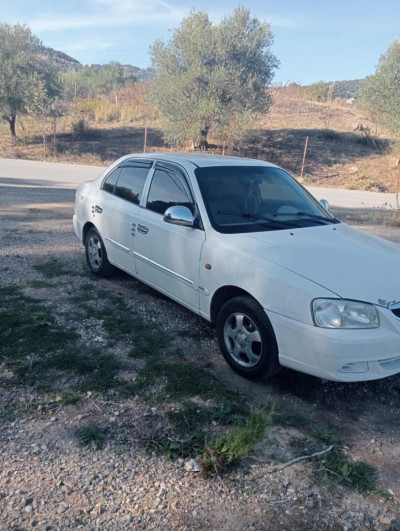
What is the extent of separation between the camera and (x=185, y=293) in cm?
444

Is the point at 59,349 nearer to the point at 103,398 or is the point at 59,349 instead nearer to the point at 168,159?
the point at 103,398

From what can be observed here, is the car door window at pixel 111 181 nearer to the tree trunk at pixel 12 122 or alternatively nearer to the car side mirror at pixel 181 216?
the car side mirror at pixel 181 216

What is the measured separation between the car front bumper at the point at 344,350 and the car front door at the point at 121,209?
2404mm

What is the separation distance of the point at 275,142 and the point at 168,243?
26.9 m

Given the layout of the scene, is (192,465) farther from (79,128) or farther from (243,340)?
(79,128)

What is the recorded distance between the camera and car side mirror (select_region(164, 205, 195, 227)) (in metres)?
4.22

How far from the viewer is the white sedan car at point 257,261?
3273 mm

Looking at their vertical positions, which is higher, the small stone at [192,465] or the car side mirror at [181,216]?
the car side mirror at [181,216]

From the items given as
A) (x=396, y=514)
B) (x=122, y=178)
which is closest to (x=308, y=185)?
(x=122, y=178)

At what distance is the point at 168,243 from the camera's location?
4.57m

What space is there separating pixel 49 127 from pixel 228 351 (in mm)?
31543

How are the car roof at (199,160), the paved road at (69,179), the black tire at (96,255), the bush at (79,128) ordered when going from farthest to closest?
1. the bush at (79,128)
2. the paved road at (69,179)
3. the black tire at (96,255)
4. the car roof at (199,160)

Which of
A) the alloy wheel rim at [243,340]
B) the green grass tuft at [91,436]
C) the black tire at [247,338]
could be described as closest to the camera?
the green grass tuft at [91,436]

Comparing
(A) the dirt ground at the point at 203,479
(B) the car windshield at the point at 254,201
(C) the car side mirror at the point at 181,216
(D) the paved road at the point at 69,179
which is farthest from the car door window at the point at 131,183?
(D) the paved road at the point at 69,179
